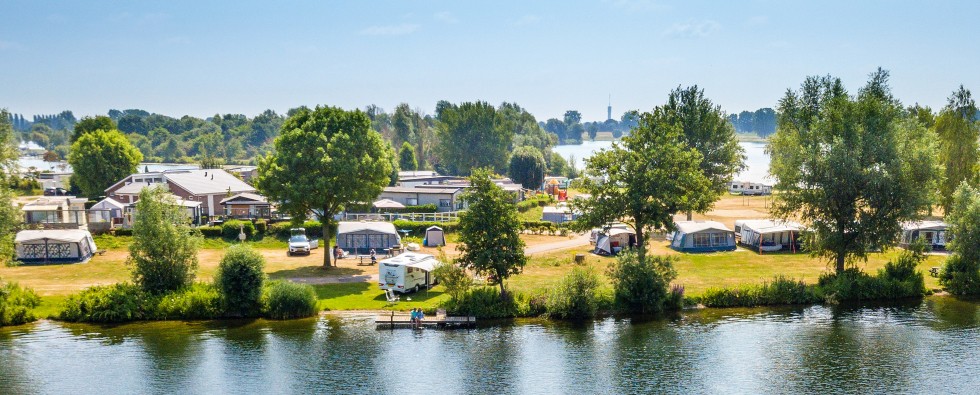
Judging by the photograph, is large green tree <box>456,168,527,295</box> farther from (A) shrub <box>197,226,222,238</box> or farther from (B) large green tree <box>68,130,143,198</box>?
(B) large green tree <box>68,130,143,198</box>

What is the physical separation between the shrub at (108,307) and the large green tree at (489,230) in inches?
647

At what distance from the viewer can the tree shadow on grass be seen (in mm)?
44812

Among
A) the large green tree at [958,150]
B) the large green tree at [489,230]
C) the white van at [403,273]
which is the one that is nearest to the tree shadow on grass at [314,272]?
the white van at [403,273]

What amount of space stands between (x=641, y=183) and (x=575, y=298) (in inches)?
371

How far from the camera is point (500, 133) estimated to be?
4855 inches

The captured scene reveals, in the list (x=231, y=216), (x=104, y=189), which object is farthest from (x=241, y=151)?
(x=231, y=216)

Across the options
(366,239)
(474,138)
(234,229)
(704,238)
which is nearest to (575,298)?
(366,239)

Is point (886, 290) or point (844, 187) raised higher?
point (844, 187)

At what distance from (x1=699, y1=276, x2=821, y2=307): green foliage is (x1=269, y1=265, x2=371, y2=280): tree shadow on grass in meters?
21.1

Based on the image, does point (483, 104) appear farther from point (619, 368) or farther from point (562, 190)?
point (619, 368)

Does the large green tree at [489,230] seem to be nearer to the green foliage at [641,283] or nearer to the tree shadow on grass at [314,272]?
the green foliage at [641,283]

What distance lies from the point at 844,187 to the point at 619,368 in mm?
20146

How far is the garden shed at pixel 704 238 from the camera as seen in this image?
53.3 metres

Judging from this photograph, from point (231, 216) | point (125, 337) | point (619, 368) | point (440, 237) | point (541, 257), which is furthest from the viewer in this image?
point (231, 216)
